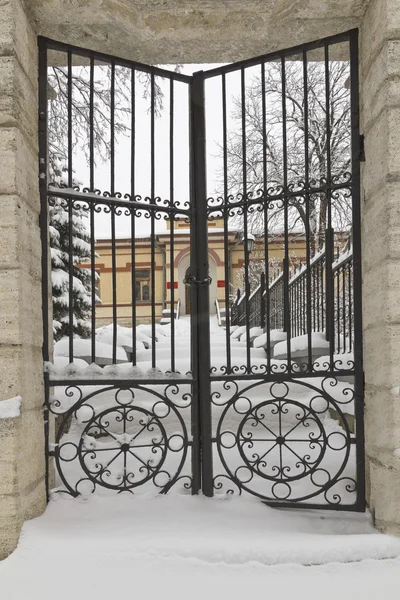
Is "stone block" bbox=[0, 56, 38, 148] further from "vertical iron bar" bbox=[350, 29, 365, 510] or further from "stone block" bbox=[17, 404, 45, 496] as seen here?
"vertical iron bar" bbox=[350, 29, 365, 510]

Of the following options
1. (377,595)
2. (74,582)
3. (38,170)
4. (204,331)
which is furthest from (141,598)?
(38,170)

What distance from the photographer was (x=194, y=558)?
2.54m

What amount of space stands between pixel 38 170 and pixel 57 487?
7.30 ft

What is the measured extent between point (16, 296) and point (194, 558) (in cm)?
177

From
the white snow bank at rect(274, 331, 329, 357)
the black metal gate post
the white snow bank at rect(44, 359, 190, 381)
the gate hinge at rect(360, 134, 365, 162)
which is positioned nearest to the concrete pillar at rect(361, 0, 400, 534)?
the gate hinge at rect(360, 134, 365, 162)

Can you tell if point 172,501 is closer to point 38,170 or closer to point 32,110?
point 38,170

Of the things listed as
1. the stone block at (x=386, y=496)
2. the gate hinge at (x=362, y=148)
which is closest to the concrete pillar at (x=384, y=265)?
the stone block at (x=386, y=496)

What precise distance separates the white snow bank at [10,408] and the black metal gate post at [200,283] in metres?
1.19

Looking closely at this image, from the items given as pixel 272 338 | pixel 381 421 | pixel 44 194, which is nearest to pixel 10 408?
pixel 44 194

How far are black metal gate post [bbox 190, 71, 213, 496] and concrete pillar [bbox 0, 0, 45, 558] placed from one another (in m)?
1.08

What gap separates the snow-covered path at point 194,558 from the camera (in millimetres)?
2354

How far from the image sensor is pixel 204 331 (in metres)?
3.32

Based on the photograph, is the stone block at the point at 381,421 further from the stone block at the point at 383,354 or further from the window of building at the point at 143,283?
the window of building at the point at 143,283

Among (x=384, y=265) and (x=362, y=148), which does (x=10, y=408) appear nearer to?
(x=384, y=265)
